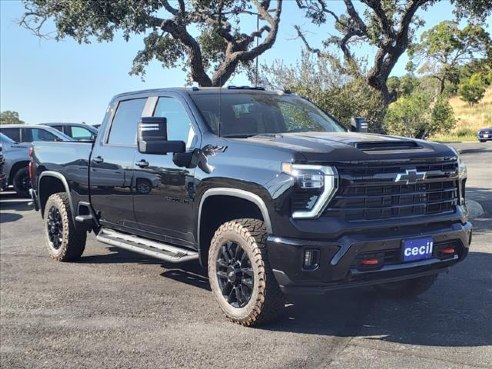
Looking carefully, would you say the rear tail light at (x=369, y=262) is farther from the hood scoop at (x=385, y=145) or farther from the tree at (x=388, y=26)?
the tree at (x=388, y=26)

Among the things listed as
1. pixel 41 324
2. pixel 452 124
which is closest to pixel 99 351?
pixel 41 324

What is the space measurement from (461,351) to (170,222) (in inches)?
111

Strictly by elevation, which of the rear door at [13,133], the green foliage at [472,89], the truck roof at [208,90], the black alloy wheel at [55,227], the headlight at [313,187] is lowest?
the black alloy wheel at [55,227]

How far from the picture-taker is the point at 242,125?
5.67m

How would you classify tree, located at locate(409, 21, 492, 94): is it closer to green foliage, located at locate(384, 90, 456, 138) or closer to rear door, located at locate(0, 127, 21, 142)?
green foliage, located at locate(384, 90, 456, 138)

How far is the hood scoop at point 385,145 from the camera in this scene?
4.63m

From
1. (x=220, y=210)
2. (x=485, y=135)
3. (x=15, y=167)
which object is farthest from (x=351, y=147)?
(x=485, y=135)

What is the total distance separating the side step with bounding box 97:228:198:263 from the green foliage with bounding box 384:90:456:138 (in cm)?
1755

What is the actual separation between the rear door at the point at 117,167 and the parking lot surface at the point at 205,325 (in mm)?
761

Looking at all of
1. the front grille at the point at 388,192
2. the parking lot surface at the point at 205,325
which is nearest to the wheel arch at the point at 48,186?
the parking lot surface at the point at 205,325

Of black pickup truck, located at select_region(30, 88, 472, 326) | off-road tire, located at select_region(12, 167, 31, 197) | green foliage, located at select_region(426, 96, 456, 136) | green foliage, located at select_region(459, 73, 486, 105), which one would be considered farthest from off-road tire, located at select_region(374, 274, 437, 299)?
green foliage, located at select_region(459, 73, 486, 105)

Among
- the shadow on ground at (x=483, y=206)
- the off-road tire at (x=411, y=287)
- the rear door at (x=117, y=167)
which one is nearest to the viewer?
the off-road tire at (x=411, y=287)

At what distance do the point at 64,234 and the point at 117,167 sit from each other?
1.60 meters

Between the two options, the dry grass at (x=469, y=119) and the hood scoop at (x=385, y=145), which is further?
the dry grass at (x=469, y=119)
